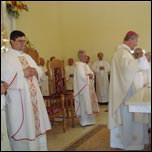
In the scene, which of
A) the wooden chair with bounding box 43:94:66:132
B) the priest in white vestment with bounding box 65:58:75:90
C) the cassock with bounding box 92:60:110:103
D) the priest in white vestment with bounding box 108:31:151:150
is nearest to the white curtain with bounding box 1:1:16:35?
the wooden chair with bounding box 43:94:66:132

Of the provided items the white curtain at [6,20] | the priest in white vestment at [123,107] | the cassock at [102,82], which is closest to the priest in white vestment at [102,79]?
the cassock at [102,82]

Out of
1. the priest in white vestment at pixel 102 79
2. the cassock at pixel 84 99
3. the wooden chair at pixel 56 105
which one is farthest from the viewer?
the priest in white vestment at pixel 102 79

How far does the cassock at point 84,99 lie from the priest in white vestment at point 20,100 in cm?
242

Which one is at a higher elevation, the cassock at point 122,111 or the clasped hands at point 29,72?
the clasped hands at point 29,72

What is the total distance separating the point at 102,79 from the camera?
9906mm

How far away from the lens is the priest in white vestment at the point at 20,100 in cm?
400

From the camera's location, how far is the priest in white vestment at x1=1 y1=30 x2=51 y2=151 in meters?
4.00

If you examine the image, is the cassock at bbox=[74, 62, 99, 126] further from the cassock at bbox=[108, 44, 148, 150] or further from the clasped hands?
the clasped hands

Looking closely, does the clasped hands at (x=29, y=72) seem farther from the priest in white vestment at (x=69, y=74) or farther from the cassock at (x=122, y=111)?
the priest in white vestment at (x=69, y=74)

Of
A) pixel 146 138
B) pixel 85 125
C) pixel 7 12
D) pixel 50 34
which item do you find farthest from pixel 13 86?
pixel 50 34

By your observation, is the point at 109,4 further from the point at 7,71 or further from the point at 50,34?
the point at 7,71

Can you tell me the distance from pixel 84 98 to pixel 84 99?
0.02 meters

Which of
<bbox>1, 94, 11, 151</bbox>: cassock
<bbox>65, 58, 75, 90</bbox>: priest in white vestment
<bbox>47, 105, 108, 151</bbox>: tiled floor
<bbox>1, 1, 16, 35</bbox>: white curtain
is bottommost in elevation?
<bbox>47, 105, 108, 151</bbox>: tiled floor

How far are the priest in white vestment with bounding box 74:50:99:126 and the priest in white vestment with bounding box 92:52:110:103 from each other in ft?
10.1
